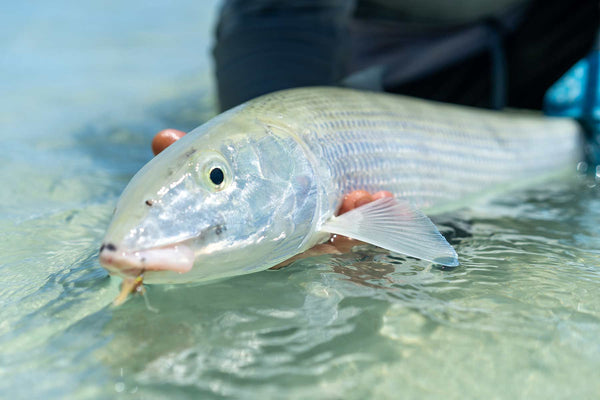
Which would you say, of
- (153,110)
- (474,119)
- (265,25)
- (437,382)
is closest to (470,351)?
(437,382)

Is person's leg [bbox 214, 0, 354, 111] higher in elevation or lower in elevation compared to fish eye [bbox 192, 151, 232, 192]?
higher

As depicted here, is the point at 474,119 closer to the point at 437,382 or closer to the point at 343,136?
the point at 343,136

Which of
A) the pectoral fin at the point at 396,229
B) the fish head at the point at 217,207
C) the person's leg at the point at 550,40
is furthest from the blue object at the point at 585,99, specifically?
the fish head at the point at 217,207

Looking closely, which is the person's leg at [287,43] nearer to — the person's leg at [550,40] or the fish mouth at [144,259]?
the person's leg at [550,40]

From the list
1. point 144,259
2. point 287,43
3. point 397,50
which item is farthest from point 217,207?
point 397,50

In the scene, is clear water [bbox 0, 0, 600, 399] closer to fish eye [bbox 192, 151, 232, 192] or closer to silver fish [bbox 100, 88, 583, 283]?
silver fish [bbox 100, 88, 583, 283]

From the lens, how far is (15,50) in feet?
39.4

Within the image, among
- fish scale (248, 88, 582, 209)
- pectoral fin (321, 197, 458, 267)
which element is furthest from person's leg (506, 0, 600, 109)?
pectoral fin (321, 197, 458, 267)

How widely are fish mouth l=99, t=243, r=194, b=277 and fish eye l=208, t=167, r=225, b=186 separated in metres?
0.23

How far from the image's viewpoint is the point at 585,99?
3.36 m

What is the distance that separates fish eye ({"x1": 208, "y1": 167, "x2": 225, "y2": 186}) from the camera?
145cm

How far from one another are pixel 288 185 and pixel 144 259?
1.81 feet

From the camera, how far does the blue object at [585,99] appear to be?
11.0ft

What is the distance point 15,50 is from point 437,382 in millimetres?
13584
